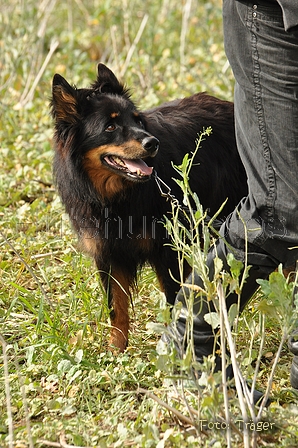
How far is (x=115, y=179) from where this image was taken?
11.9 ft

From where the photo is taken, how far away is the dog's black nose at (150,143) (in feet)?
11.4

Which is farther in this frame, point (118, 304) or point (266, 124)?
point (118, 304)

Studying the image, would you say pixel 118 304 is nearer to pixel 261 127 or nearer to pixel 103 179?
pixel 103 179

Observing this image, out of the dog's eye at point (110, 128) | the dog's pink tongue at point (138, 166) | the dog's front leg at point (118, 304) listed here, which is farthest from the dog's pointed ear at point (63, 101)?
the dog's front leg at point (118, 304)

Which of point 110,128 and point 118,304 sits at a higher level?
point 110,128

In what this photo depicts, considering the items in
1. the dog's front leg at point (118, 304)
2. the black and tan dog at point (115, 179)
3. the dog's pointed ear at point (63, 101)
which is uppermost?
the dog's pointed ear at point (63, 101)

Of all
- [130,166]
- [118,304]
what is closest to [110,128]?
[130,166]

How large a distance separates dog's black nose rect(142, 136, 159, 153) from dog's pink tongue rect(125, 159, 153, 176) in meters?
0.12

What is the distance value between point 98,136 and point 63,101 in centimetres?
26

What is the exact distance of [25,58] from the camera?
7.16 meters

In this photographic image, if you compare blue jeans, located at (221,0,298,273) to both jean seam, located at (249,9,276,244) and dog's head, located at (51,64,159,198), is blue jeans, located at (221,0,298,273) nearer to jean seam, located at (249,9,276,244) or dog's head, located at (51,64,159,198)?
jean seam, located at (249,9,276,244)

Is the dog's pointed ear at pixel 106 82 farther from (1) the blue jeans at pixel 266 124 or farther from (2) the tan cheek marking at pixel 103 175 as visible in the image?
(1) the blue jeans at pixel 266 124

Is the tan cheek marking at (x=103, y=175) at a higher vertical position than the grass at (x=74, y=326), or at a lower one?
→ higher

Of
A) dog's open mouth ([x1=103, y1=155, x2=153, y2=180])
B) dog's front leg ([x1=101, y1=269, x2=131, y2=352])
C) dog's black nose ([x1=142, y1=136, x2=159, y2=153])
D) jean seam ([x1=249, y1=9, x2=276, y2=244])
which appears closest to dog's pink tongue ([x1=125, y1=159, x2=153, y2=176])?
dog's open mouth ([x1=103, y1=155, x2=153, y2=180])
